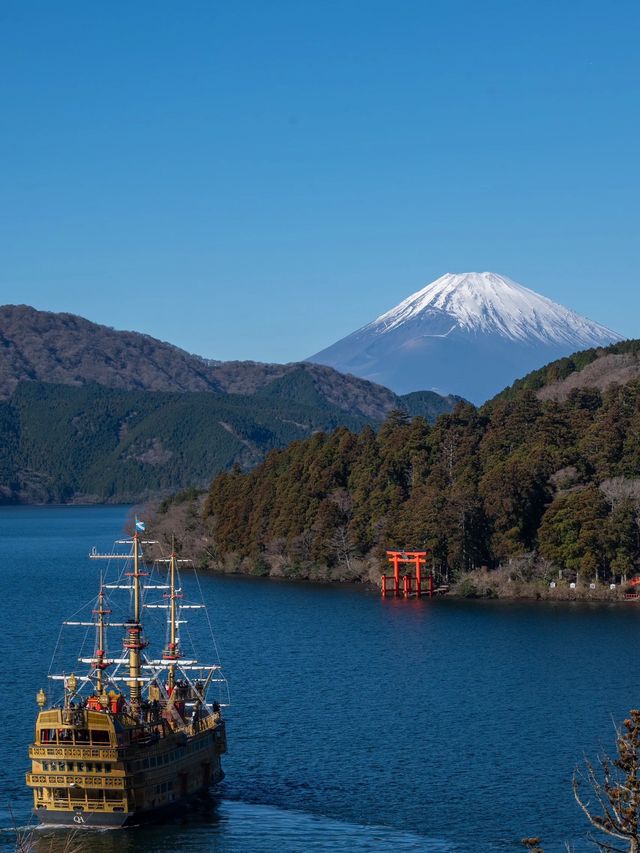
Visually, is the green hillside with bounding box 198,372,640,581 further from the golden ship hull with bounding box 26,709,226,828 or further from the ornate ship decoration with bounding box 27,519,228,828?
the golden ship hull with bounding box 26,709,226,828

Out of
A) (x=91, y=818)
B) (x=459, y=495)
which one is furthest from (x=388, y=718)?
(x=459, y=495)

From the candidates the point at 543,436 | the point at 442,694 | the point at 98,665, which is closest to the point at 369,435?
the point at 543,436

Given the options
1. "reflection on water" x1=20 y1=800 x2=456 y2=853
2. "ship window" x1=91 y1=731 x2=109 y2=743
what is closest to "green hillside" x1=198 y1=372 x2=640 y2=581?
"reflection on water" x1=20 y1=800 x2=456 y2=853

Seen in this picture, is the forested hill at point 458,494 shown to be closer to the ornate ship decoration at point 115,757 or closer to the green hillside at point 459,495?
the green hillside at point 459,495

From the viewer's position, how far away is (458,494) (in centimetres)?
7875

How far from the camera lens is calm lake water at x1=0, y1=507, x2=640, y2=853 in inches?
1226

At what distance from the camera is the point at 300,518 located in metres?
88.7

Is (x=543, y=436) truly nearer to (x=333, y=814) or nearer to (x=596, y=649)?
(x=596, y=649)

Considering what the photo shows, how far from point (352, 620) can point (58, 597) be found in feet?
60.3

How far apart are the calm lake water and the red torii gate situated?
8.39 feet

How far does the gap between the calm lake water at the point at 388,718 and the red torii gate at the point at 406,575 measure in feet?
8.39

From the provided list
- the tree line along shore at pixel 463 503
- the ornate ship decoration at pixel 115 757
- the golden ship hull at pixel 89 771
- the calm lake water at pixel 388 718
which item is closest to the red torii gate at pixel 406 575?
the tree line along shore at pixel 463 503

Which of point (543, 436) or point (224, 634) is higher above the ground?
point (543, 436)

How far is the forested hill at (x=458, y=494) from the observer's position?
73625 mm
